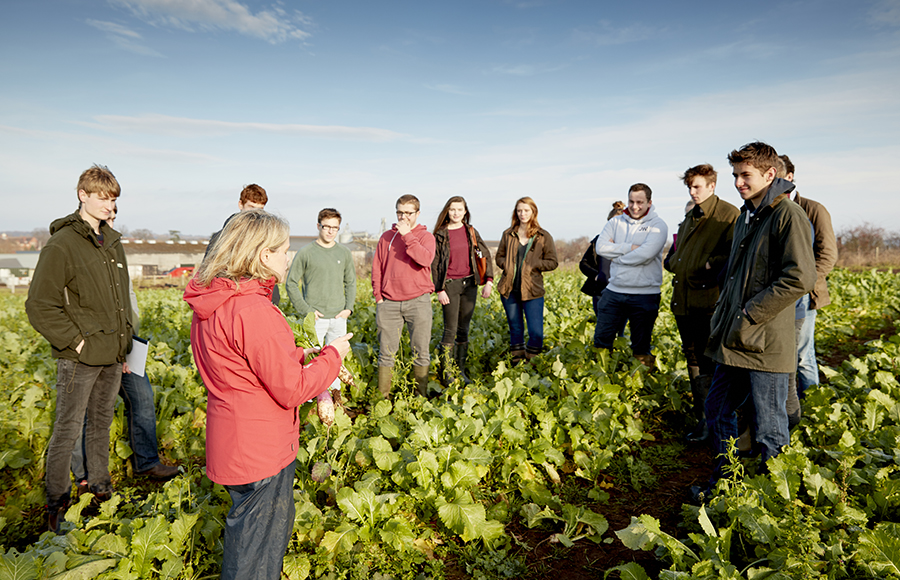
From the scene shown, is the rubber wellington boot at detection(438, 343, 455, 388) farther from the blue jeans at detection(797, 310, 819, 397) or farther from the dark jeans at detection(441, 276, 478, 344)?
the blue jeans at detection(797, 310, 819, 397)

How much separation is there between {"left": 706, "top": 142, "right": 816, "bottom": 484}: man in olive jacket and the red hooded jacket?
2571 mm

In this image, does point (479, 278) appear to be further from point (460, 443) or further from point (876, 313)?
point (876, 313)

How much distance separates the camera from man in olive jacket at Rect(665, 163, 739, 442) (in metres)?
4.07

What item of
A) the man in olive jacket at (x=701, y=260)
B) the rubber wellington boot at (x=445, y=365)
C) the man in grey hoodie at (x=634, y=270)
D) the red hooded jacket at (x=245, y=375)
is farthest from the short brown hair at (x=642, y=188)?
the red hooded jacket at (x=245, y=375)

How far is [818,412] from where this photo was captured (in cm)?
391

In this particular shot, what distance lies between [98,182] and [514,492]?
354cm

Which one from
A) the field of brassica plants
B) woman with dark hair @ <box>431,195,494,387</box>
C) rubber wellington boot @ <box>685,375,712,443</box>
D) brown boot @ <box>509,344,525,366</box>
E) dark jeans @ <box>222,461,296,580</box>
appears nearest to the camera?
dark jeans @ <box>222,461,296,580</box>

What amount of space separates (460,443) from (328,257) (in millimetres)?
2490

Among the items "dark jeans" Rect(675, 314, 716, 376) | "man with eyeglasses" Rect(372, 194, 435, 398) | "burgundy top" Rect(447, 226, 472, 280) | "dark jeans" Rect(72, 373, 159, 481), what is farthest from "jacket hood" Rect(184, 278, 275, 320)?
"dark jeans" Rect(675, 314, 716, 376)

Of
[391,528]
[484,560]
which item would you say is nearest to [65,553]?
[391,528]

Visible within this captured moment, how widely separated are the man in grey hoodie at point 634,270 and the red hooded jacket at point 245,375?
3.60 meters

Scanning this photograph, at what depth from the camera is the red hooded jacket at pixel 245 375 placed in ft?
6.51

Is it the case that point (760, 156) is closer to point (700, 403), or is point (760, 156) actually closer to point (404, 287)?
point (700, 403)

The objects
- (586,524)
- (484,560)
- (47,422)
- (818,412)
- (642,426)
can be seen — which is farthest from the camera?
(642,426)
